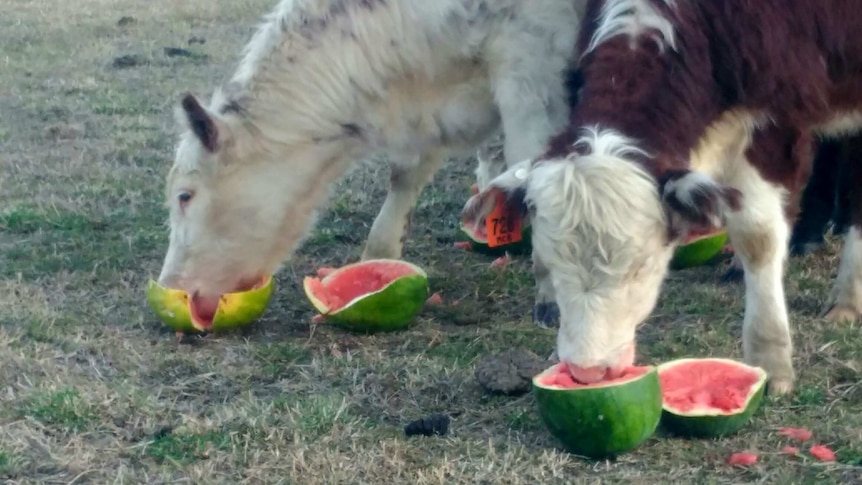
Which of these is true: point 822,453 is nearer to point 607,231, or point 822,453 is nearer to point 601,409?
point 601,409

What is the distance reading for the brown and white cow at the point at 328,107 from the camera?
5.96m

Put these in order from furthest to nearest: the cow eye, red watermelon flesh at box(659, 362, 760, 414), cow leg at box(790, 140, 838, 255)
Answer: cow leg at box(790, 140, 838, 255) → the cow eye → red watermelon flesh at box(659, 362, 760, 414)

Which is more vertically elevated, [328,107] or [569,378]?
[328,107]

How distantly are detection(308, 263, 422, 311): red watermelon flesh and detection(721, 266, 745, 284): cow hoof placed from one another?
6.26 ft

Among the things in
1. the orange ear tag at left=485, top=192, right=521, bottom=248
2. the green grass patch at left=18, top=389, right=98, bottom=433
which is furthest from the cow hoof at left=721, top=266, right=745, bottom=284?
the green grass patch at left=18, top=389, right=98, bottom=433

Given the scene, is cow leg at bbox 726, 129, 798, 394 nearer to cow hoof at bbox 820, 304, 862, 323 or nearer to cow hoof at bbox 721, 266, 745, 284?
cow hoof at bbox 820, 304, 862, 323

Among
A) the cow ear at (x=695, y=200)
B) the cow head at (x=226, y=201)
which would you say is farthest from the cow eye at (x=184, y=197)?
the cow ear at (x=695, y=200)

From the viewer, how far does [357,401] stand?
4.85 m

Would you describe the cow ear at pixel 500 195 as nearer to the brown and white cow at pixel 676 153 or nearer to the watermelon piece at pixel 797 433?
the brown and white cow at pixel 676 153

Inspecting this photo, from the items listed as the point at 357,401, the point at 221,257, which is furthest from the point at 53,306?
the point at 357,401

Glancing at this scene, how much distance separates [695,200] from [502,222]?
85 centimetres

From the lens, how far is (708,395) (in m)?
4.59

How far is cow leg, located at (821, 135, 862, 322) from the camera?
19.4 feet

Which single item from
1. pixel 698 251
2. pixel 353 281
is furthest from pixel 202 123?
pixel 698 251
